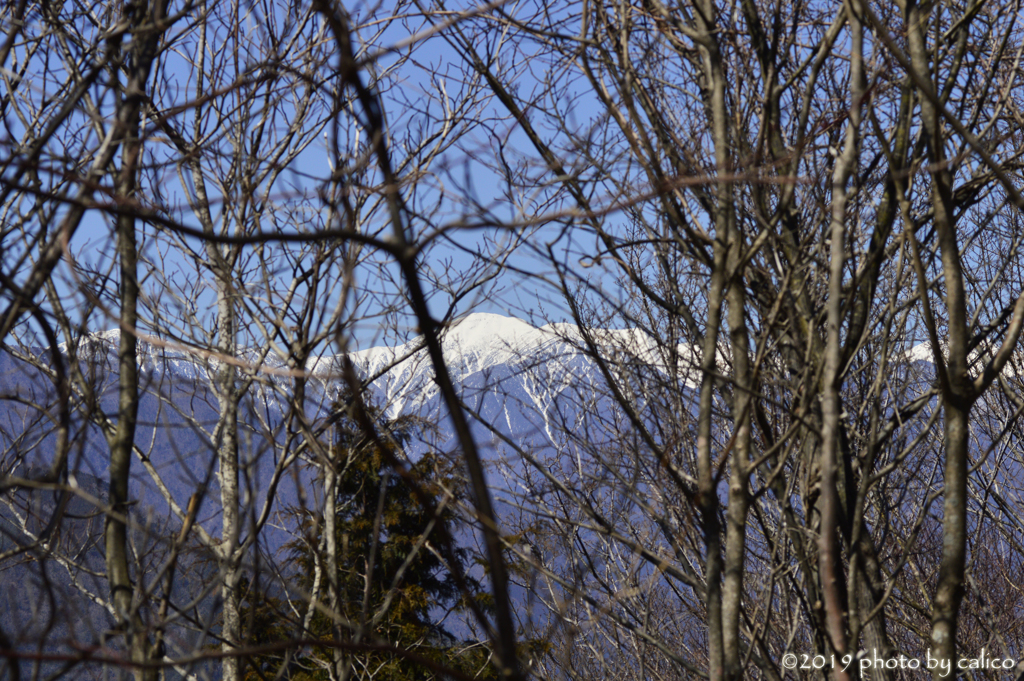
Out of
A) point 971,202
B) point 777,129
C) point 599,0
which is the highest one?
point 599,0

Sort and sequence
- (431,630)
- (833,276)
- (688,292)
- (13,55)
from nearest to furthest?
1. (833,276)
2. (13,55)
3. (688,292)
4. (431,630)

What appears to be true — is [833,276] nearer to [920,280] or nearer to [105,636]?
[920,280]

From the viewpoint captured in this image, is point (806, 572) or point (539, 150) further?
point (539, 150)

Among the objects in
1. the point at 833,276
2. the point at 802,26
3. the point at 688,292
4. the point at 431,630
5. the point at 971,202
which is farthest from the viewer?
the point at 431,630

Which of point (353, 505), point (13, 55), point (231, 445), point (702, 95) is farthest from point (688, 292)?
point (353, 505)

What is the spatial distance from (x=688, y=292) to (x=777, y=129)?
293 centimetres

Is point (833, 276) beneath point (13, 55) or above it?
beneath

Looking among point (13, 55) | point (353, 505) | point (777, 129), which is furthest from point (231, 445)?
point (353, 505)

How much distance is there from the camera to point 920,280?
206 centimetres

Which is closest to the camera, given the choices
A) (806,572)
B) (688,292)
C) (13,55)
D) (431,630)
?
(806,572)

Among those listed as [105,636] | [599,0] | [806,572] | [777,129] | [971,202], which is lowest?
[105,636]

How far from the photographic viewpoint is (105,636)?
1.88 m

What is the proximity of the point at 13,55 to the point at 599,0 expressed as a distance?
9.68 ft

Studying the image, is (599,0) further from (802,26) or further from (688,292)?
(688,292)
